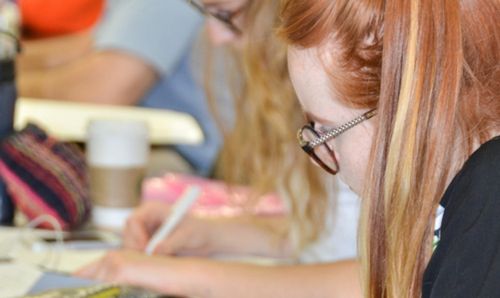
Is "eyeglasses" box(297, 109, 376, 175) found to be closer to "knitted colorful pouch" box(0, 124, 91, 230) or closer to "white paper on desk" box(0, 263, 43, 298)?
"white paper on desk" box(0, 263, 43, 298)

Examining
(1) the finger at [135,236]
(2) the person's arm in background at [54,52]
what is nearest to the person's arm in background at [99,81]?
(2) the person's arm in background at [54,52]

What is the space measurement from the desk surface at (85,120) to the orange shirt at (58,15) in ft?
3.59

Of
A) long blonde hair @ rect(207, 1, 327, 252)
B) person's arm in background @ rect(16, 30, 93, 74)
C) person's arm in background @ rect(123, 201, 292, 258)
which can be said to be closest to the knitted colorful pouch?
person's arm in background @ rect(123, 201, 292, 258)

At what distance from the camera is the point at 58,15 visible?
315 cm

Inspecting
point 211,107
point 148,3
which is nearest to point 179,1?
point 148,3

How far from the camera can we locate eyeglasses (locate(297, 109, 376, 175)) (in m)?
0.97

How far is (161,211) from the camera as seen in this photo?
1.56 meters

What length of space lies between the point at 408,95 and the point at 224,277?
1.76 ft

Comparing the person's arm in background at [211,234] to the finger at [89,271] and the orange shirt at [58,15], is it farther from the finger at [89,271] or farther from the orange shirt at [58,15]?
the orange shirt at [58,15]

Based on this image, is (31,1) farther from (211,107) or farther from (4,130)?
(4,130)

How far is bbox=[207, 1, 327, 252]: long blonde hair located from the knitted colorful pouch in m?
0.32

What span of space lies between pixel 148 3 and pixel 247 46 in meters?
1.03

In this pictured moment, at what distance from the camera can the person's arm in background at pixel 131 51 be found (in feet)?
8.23

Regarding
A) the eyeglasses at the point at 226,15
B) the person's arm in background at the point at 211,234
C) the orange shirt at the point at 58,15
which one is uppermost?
the eyeglasses at the point at 226,15
